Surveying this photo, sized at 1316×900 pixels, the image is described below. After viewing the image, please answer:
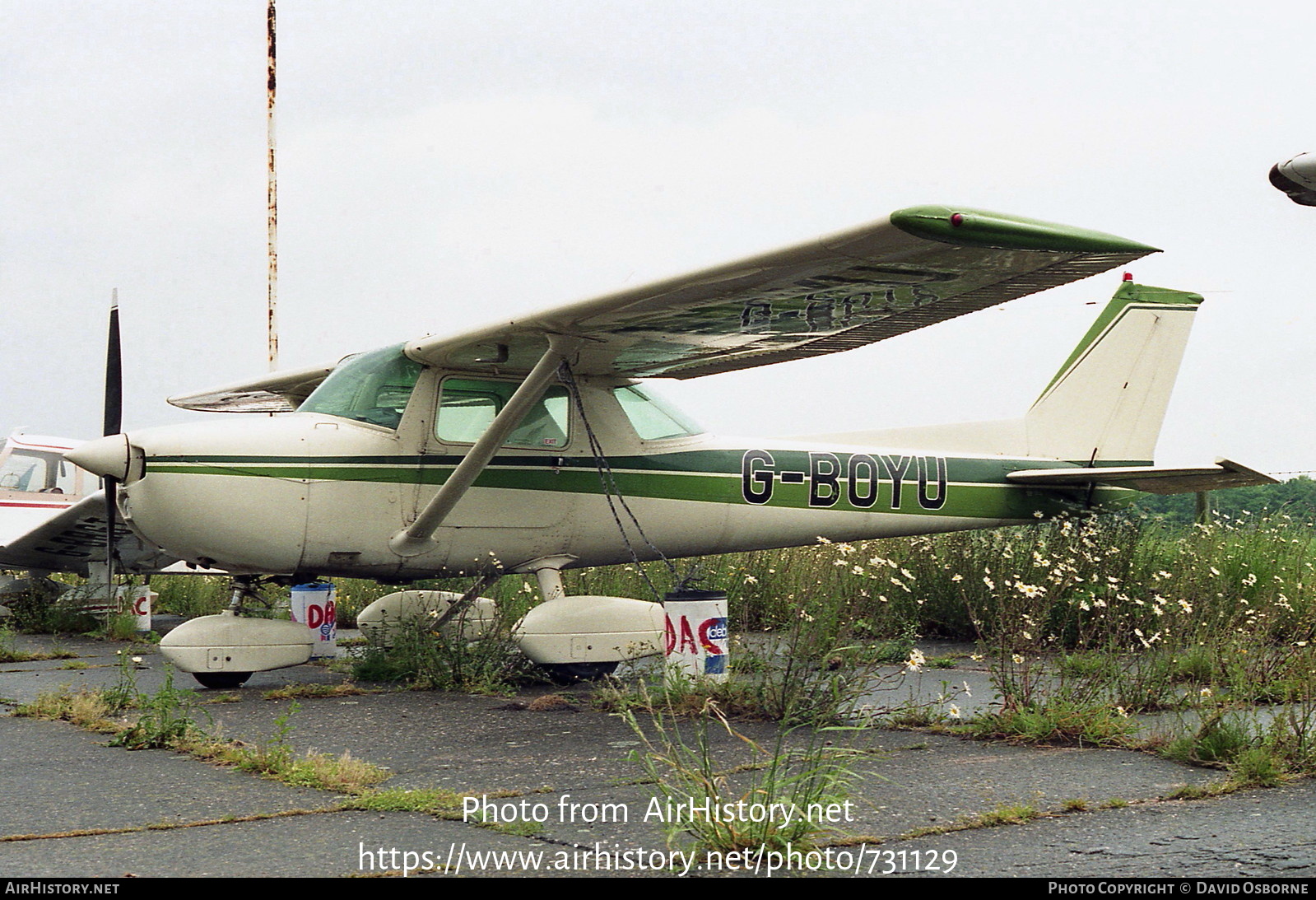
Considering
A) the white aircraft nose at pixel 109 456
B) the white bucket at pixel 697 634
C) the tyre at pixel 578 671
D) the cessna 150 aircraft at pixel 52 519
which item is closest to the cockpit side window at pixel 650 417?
the tyre at pixel 578 671

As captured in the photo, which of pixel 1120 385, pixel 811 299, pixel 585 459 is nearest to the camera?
pixel 811 299

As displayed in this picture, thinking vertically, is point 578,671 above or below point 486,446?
below

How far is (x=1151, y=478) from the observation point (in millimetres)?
10039

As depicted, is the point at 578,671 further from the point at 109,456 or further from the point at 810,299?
the point at 109,456

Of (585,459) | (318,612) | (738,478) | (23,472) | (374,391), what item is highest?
(374,391)

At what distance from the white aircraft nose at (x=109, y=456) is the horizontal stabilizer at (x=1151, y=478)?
22.4 feet

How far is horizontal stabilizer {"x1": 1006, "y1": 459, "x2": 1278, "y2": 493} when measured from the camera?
9.71m

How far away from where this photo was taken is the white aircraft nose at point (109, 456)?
287 inches

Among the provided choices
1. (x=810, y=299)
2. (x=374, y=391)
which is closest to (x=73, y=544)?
(x=374, y=391)

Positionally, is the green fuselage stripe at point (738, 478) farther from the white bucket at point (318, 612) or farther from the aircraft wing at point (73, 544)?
the aircraft wing at point (73, 544)

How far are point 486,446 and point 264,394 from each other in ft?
15.3

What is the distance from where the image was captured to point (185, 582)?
49.4 ft

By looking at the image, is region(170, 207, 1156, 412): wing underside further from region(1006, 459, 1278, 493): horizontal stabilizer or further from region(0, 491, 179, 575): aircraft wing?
region(0, 491, 179, 575): aircraft wing

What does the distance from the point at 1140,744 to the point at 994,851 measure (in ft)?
6.45
